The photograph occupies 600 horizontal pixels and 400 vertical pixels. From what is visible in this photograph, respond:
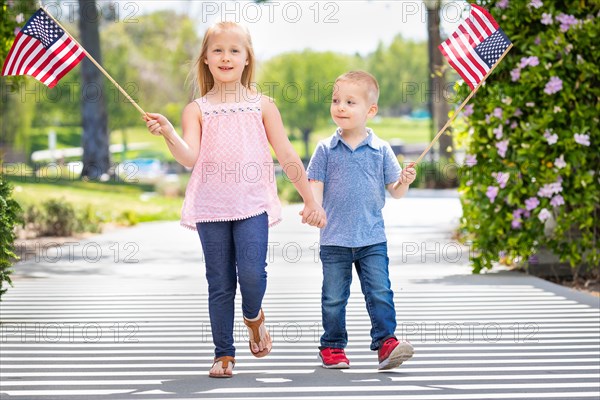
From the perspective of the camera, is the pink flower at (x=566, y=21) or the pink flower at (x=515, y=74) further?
the pink flower at (x=515, y=74)

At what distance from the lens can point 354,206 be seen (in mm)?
6383

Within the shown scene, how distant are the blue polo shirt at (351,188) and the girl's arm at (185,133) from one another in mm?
731

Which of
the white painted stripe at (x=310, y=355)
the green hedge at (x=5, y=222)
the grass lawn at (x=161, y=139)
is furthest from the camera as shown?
the grass lawn at (x=161, y=139)

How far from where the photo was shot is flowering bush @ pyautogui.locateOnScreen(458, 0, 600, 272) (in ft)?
34.6

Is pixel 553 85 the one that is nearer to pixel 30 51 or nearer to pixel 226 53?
pixel 226 53

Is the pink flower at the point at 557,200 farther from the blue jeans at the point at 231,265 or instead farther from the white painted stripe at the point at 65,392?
the white painted stripe at the point at 65,392

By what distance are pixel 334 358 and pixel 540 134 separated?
4.68 metres

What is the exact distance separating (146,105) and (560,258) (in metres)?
53.7

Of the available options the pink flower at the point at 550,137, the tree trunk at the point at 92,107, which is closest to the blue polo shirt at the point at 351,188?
the pink flower at the point at 550,137

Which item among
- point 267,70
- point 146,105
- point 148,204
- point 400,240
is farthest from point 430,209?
point 267,70

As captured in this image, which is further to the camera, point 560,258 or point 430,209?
point 430,209

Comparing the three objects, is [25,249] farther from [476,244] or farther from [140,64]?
[140,64]

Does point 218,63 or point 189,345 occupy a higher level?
point 218,63

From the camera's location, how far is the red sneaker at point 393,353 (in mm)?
6320
